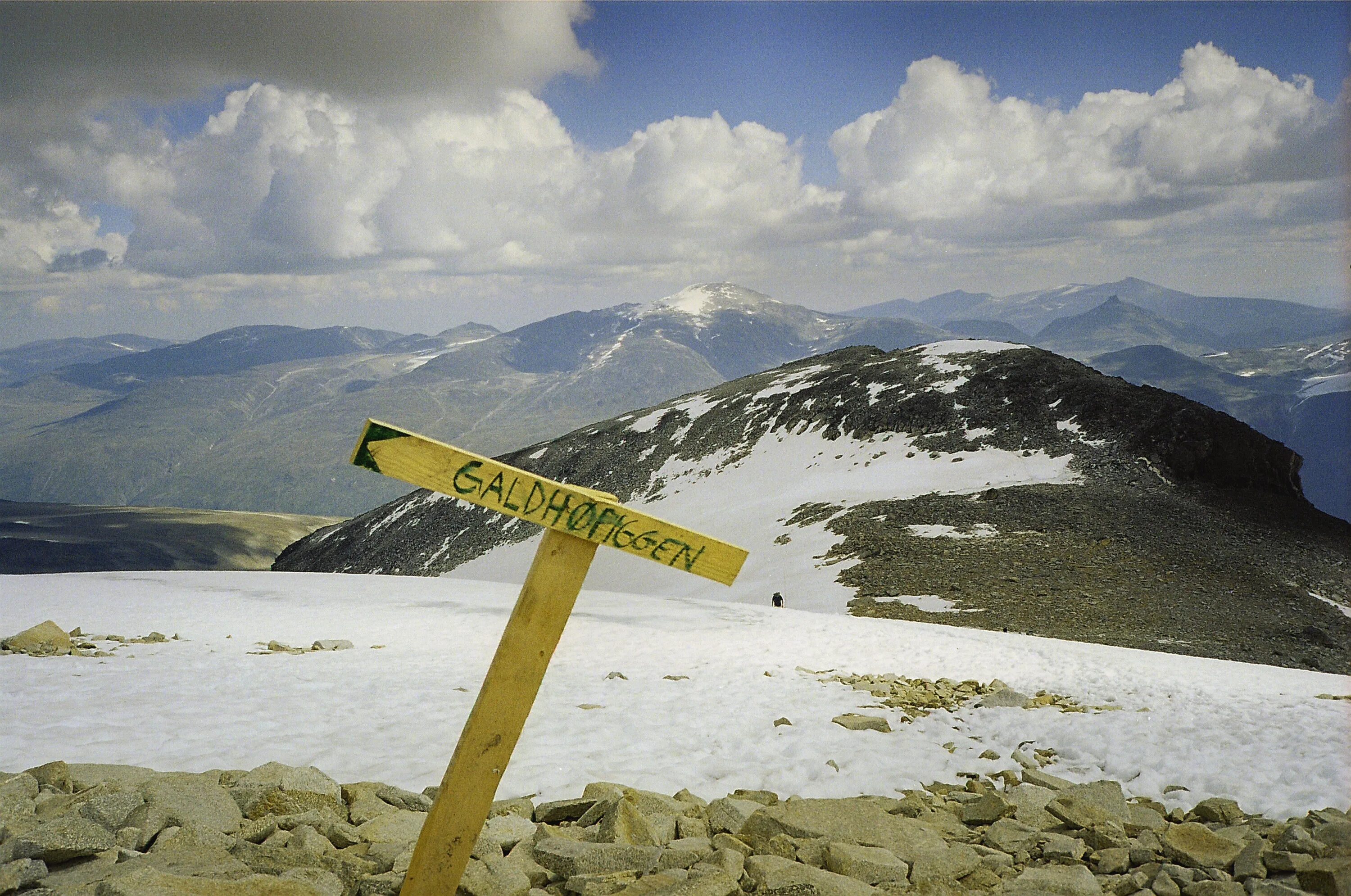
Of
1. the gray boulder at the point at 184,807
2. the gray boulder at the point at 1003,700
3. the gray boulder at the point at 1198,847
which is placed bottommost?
the gray boulder at the point at 1003,700

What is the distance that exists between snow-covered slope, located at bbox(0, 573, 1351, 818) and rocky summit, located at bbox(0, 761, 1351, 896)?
140 cm

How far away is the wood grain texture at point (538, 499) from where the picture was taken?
4.29 metres

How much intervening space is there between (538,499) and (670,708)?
8.31 m

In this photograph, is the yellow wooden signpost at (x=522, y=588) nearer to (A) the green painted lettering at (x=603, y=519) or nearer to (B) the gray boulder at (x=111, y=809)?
(A) the green painted lettering at (x=603, y=519)

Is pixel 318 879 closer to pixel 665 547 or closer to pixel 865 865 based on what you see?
pixel 665 547

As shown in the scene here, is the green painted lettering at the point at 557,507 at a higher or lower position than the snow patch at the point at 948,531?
higher

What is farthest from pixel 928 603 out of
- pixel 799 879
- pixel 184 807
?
pixel 184 807

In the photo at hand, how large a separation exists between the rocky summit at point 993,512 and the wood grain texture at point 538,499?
24344 mm

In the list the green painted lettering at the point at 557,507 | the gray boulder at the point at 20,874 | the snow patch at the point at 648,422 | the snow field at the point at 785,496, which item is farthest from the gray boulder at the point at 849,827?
the snow patch at the point at 648,422

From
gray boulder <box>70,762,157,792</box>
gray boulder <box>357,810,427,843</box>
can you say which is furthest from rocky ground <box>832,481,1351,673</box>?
gray boulder <box>70,762,157,792</box>

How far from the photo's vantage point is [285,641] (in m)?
16.7

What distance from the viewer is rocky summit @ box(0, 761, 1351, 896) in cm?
545

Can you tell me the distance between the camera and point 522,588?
4855 mm

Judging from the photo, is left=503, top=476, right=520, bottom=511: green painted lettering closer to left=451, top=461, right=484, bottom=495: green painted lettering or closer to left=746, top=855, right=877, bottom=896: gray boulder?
left=451, top=461, right=484, bottom=495: green painted lettering
